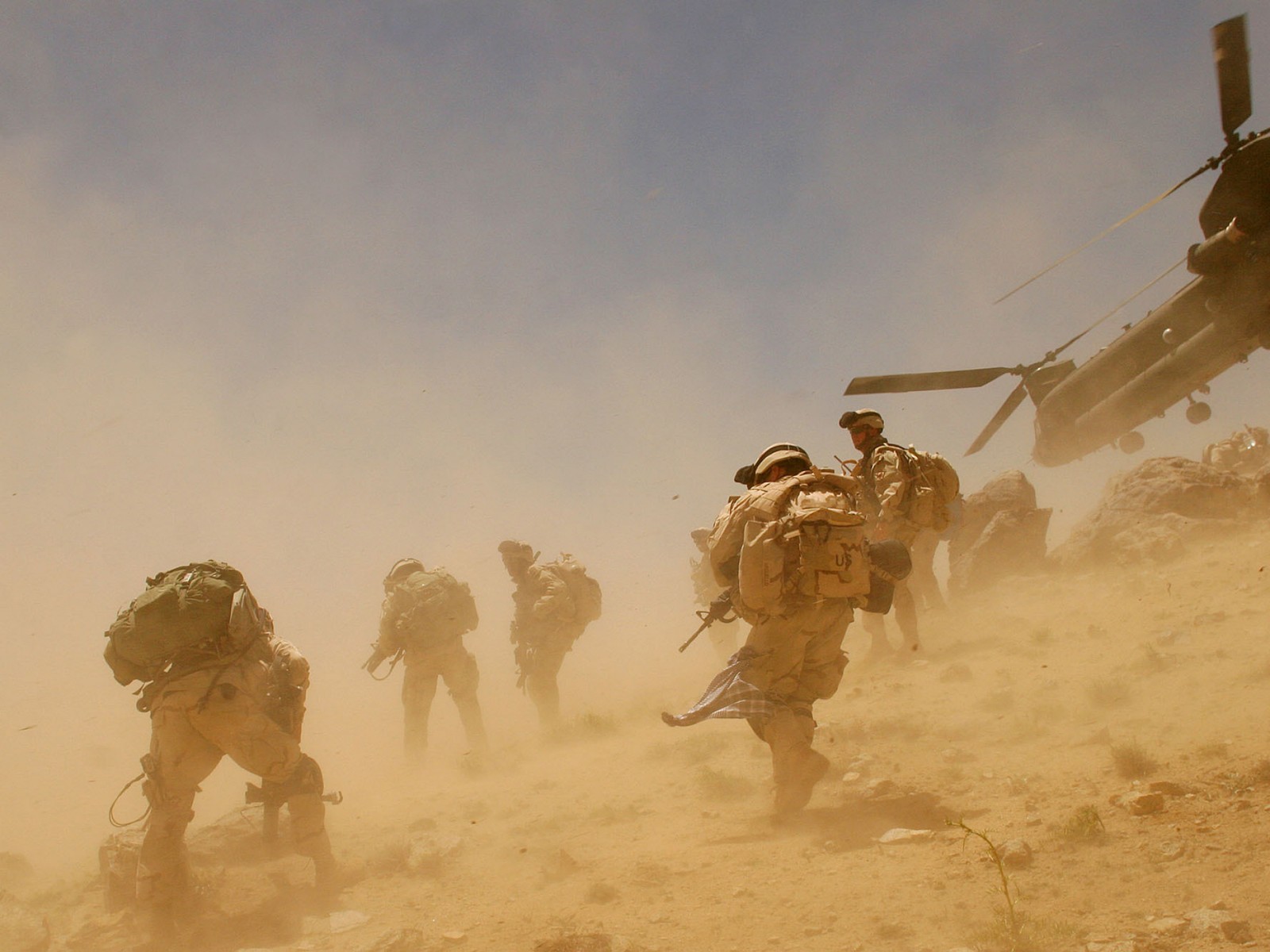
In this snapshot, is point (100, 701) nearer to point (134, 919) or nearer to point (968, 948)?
point (134, 919)

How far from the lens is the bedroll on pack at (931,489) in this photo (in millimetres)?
6215

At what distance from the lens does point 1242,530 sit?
10.5 m

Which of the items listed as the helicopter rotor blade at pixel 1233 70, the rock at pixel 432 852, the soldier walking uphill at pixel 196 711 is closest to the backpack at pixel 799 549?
the rock at pixel 432 852

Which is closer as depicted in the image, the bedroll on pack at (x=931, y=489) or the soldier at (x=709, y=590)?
the bedroll on pack at (x=931, y=489)

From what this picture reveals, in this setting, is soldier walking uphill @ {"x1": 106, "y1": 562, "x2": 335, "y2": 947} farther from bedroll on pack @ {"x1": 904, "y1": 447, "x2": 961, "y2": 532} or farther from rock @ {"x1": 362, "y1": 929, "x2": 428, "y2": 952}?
bedroll on pack @ {"x1": 904, "y1": 447, "x2": 961, "y2": 532}

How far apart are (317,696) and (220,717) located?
3039 centimetres

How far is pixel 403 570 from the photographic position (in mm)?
10906

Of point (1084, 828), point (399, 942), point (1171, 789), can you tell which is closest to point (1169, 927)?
point (1084, 828)

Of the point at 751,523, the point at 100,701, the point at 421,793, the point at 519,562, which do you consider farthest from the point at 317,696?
the point at 751,523

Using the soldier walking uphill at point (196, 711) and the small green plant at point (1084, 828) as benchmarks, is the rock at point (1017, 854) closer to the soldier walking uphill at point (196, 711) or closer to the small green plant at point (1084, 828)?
the small green plant at point (1084, 828)

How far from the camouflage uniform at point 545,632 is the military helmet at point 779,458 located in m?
6.92

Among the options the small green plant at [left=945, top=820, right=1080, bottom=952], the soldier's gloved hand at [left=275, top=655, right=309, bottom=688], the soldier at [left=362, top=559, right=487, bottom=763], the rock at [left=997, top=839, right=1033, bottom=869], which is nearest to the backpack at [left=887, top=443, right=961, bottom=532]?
the rock at [left=997, top=839, right=1033, bottom=869]

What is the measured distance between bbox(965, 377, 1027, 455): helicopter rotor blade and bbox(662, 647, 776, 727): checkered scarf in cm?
880

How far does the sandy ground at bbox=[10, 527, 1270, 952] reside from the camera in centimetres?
323
